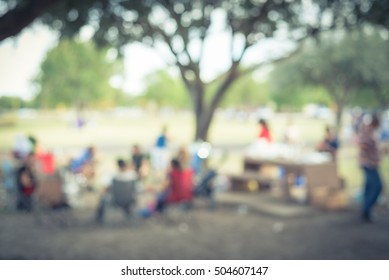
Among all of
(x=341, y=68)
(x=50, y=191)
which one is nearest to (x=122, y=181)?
(x=50, y=191)

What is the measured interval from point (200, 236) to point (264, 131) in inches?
175

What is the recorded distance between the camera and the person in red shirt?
433 inches

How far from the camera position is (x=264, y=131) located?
1116 centimetres

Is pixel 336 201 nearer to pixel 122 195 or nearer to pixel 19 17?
pixel 122 195

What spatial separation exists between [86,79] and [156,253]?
48.5 meters

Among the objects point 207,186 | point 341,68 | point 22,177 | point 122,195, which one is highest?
point 341,68

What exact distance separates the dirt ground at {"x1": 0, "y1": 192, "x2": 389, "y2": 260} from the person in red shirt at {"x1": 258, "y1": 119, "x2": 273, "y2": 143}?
2563 mm

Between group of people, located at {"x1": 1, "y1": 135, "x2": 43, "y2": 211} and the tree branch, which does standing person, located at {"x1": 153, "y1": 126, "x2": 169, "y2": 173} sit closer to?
group of people, located at {"x1": 1, "y1": 135, "x2": 43, "y2": 211}

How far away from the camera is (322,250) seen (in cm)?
663

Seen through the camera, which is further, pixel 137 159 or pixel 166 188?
pixel 137 159

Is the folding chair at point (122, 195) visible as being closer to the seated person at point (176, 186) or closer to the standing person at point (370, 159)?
the seated person at point (176, 186)

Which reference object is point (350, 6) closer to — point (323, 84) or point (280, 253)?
point (280, 253)

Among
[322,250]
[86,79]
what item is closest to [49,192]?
[322,250]

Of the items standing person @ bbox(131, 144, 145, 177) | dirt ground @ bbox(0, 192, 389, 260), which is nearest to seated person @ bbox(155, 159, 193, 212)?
dirt ground @ bbox(0, 192, 389, 260)
